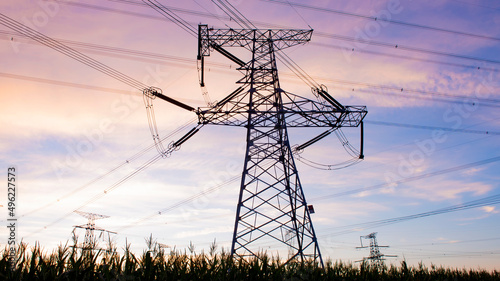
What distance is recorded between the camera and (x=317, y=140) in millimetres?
19922

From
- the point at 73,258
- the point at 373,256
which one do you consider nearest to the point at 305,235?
the point at 73,258

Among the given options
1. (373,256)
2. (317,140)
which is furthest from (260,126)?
(373,256)

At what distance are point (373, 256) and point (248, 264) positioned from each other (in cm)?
6520

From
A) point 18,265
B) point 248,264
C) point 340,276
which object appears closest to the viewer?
point 18,265

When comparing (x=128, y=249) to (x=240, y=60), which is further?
(x=240, y=60)

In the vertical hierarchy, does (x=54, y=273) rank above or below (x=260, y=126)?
below

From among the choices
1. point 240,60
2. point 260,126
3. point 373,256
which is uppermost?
point 240,60

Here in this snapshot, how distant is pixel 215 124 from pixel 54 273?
12291mm

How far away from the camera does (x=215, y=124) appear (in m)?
17.1

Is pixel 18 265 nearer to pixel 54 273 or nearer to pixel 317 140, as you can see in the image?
pixel 54 273

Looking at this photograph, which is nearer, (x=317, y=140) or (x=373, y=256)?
(x=317, y=140)

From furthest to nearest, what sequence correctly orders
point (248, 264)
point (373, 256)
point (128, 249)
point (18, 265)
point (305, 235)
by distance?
1. point (373, 256)
2. point (305, 235)
3. point (248, 264)
4. point (128, 249)
5. point (18, 265)

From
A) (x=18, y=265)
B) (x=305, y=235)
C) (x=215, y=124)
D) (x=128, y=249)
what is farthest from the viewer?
(x=215, y=124)

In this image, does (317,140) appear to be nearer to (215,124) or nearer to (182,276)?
(215,124)
